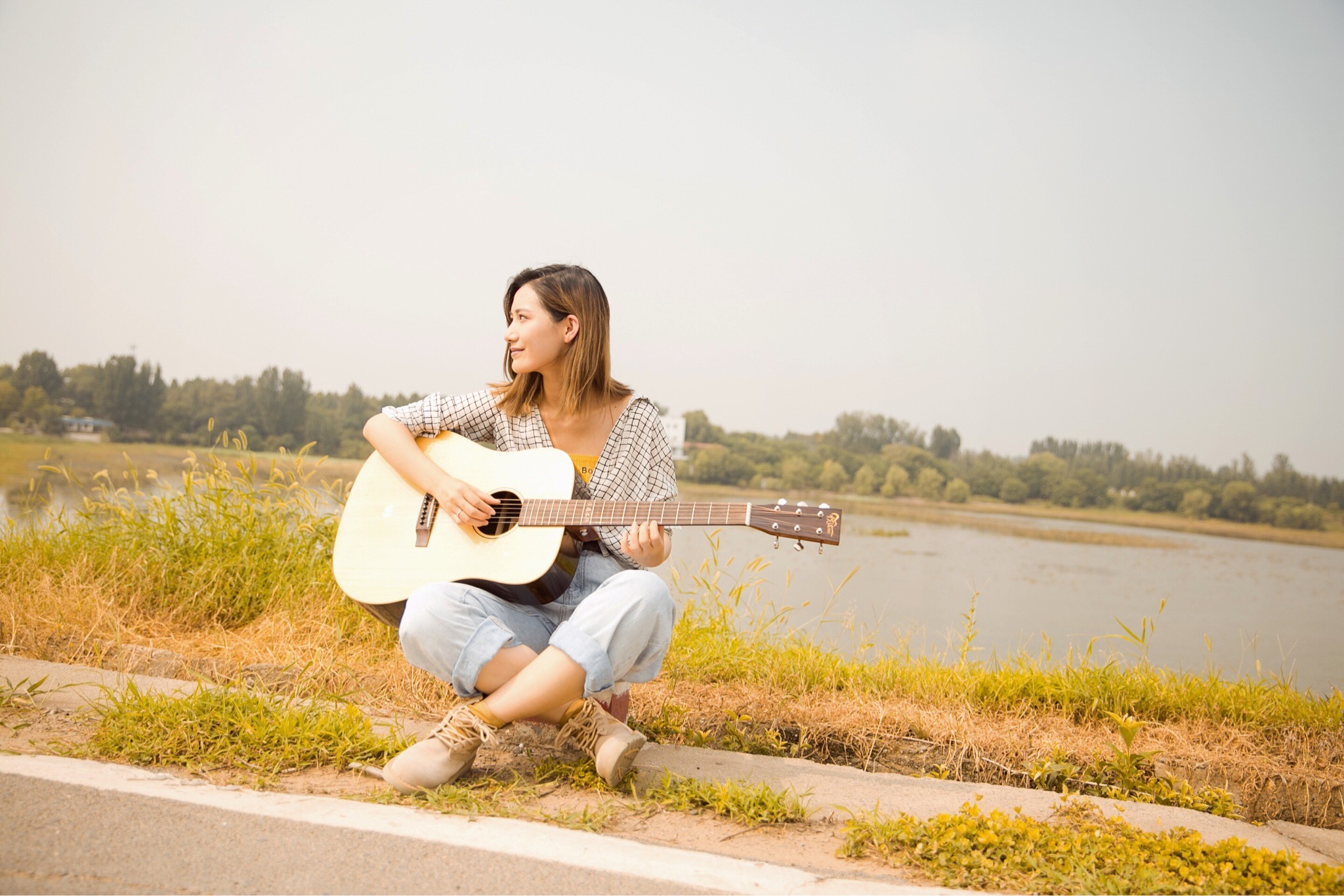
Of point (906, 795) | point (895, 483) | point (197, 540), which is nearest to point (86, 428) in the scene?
point (197, 540)

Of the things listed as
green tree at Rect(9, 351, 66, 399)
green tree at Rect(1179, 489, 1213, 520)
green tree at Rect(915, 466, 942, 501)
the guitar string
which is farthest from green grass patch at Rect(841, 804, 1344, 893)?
green tree at Rect(9, 351, 66, 399)

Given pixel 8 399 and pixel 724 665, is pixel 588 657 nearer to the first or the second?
pixel 724 665

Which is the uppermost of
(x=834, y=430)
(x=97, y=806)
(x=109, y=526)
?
(x=834, y=430)

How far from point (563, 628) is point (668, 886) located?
2.38 feet

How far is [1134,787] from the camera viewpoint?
2379 millimetres

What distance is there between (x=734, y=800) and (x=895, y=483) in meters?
5.33

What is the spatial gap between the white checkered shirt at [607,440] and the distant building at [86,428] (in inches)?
210

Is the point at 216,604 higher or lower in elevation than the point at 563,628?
lower

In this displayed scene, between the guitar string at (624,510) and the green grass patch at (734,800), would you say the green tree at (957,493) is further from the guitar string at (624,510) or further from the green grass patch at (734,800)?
the green grass patch at (734,800)

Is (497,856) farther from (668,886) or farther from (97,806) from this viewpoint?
(97,806)

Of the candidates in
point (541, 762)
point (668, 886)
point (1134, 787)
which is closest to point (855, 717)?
point (1134, 787)

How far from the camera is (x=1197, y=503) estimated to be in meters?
6.30

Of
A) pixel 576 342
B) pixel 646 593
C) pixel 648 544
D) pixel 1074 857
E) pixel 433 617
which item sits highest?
pixel 576 342

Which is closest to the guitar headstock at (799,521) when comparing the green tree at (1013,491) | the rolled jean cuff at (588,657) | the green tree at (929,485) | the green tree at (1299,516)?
the rolled jean cuff at (588,657)
